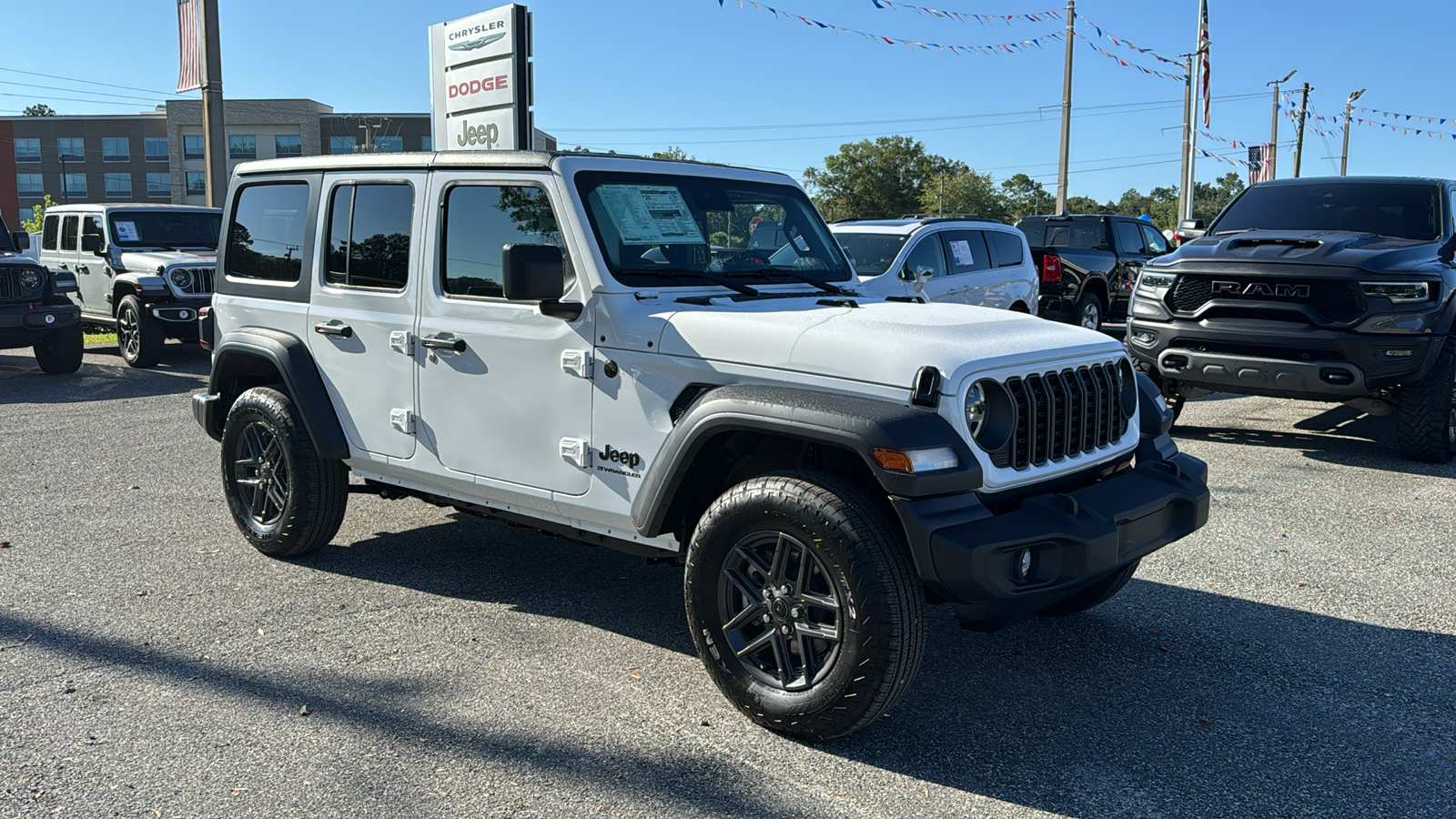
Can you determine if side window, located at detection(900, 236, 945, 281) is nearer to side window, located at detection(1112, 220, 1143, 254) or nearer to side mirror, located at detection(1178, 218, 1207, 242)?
side mirror, located at detection(1178, 218, 1207, 242)

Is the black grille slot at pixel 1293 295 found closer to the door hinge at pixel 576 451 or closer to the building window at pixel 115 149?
the door hinge at pixel 576 451

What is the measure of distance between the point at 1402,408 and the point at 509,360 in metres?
6.58

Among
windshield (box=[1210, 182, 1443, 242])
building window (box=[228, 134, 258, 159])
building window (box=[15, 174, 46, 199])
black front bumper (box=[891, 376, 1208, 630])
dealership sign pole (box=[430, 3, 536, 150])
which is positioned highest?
building window (box=[228, 134, 258, 159])

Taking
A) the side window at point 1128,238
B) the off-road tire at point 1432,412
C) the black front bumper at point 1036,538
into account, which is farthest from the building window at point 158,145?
the black front bumper at point 1036,538

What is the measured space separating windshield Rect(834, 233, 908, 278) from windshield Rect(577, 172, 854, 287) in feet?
18.4

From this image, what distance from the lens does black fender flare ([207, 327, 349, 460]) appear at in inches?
199

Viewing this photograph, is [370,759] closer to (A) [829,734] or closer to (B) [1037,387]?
(A) [829,734]

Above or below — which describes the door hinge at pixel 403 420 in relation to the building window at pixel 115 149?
below

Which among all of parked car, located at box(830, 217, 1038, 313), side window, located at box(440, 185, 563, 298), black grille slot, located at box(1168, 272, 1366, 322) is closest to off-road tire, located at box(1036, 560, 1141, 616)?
side window, located at box(440, 185, 563, 298)

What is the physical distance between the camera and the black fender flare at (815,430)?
3246mm

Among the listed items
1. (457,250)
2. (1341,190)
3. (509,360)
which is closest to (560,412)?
(509,360)

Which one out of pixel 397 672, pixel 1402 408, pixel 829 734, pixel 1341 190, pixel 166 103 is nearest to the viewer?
pixel 829 734

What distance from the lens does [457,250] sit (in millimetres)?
4602

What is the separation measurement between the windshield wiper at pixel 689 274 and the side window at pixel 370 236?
3.78 ft
